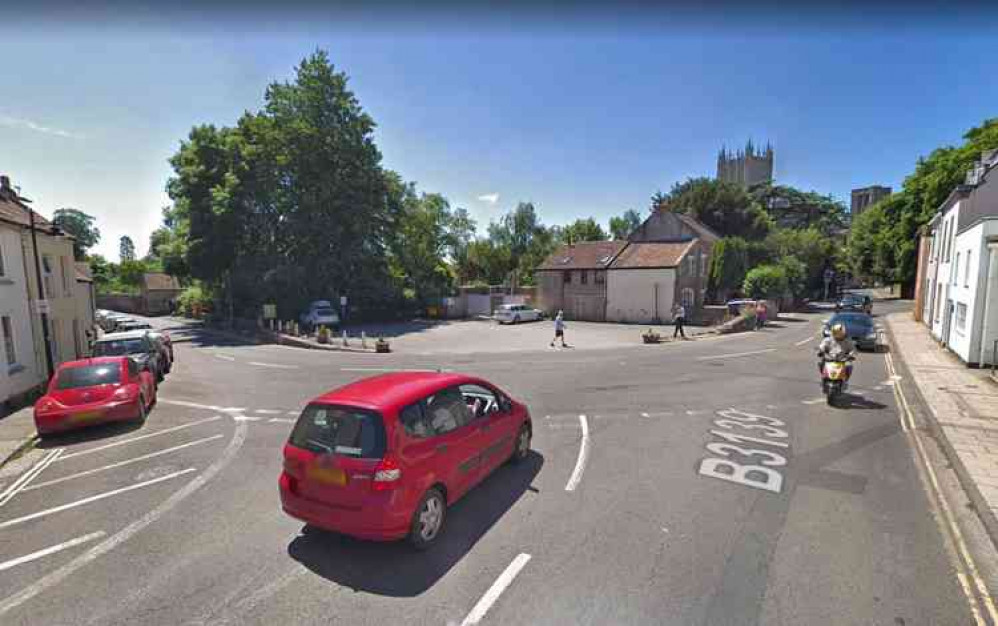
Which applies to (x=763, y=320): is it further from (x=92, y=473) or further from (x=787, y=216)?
(x=787, y=216)

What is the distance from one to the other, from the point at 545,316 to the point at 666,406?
1134 inches

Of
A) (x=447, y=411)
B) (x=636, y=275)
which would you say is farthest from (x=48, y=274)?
(x=636, y=275)

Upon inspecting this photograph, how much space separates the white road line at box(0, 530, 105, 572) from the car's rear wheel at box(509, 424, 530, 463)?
504cm

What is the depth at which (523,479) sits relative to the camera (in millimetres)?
6219

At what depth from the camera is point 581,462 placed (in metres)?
Answer: 6.83

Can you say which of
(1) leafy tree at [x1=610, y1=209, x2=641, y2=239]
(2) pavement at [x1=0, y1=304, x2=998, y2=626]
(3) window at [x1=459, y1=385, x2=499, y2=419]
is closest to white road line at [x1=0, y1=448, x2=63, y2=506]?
(2) pavement at [x1=0, y1=304, x2=998, y2=626]

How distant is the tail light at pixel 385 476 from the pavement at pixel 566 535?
0.81 meters

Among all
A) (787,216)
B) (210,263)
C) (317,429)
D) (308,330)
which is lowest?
(308,330)

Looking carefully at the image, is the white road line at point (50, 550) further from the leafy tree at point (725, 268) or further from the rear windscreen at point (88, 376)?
the leafy tree at point (725, 268)

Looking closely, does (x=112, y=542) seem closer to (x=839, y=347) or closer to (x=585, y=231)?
(x=839, y=347)

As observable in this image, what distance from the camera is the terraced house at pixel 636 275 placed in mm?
33531

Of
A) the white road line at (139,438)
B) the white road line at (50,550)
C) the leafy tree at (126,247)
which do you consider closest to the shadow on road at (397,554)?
the white road line at (50,550)

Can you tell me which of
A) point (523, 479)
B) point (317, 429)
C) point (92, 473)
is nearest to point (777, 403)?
point (523, 479)

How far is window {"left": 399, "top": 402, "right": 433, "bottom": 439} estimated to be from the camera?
4671mm
